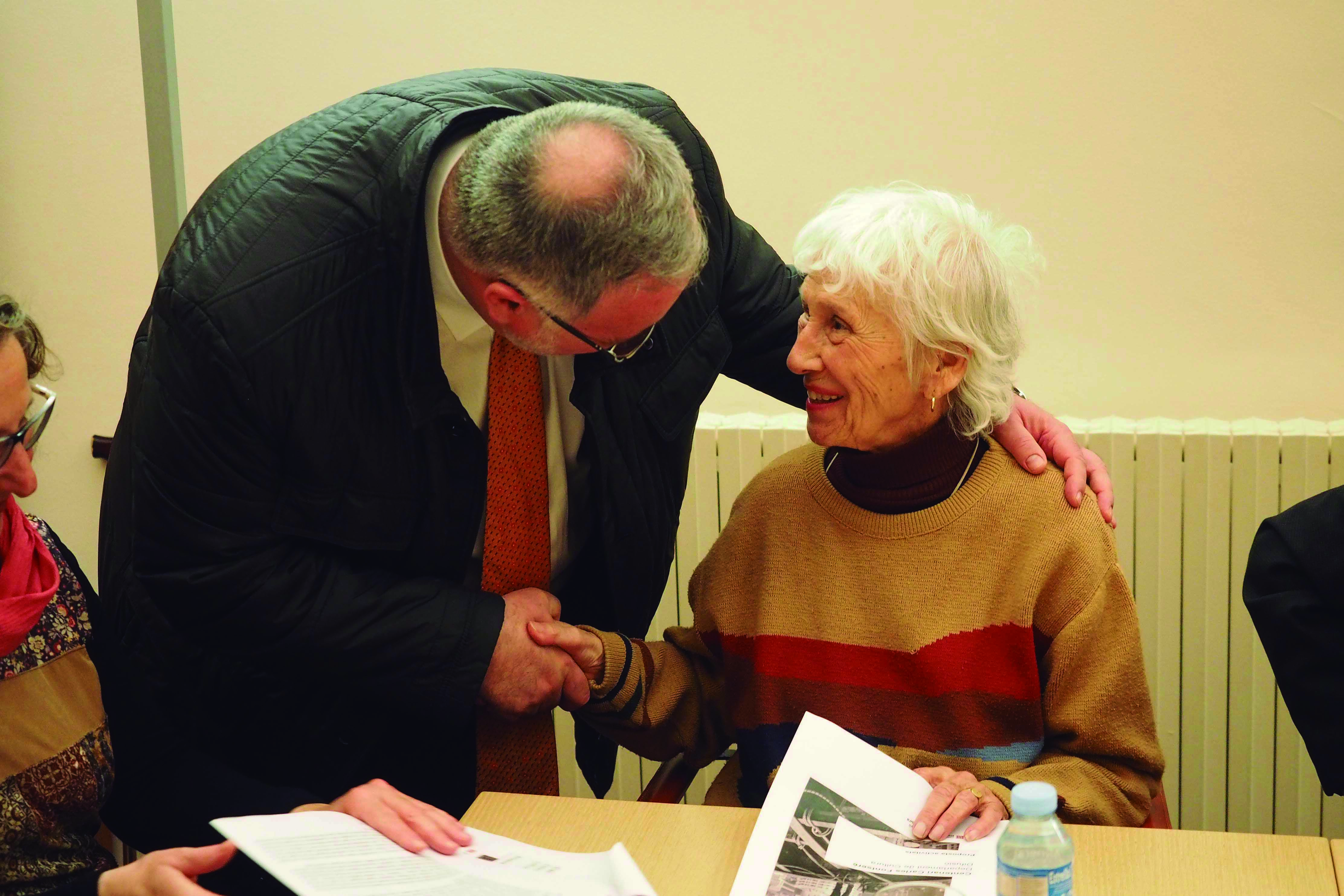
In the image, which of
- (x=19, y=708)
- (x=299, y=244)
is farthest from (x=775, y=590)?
(x=19, y=708)

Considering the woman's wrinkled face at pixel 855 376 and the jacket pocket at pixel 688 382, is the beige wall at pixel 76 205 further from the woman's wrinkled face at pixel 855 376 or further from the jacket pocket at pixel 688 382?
the woman's wrinkled face at pixel 855 376

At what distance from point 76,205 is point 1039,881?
298 centimetres

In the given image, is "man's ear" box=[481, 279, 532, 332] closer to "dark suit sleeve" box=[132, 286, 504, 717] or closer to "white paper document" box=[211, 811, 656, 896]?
"dark suit sleeve" box=[132, 286, 504, 717]

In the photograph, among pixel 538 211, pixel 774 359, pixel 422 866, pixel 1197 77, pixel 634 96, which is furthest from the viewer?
pixel 1197 77

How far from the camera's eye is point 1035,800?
112 cm

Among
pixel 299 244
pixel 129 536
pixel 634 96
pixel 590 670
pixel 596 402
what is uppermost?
pixel 634 96

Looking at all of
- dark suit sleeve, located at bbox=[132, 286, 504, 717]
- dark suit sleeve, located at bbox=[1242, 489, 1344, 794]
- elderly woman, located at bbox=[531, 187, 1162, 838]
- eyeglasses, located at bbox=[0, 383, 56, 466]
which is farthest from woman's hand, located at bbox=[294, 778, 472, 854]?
dark suit sleeve, located at bbox=[1242, 489, 1344, 794]

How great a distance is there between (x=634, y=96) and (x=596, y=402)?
1.67ft

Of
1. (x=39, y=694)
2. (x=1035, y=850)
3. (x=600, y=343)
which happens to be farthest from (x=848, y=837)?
(x=39, y=694)

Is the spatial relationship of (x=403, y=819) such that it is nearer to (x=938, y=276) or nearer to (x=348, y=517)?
(x=348, y=517)

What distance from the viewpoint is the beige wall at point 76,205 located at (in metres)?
3.16

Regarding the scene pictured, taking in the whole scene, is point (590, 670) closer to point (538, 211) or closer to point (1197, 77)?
point (538, 211)

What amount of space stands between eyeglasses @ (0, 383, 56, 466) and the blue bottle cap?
1.24 m

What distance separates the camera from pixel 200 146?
3156mm
